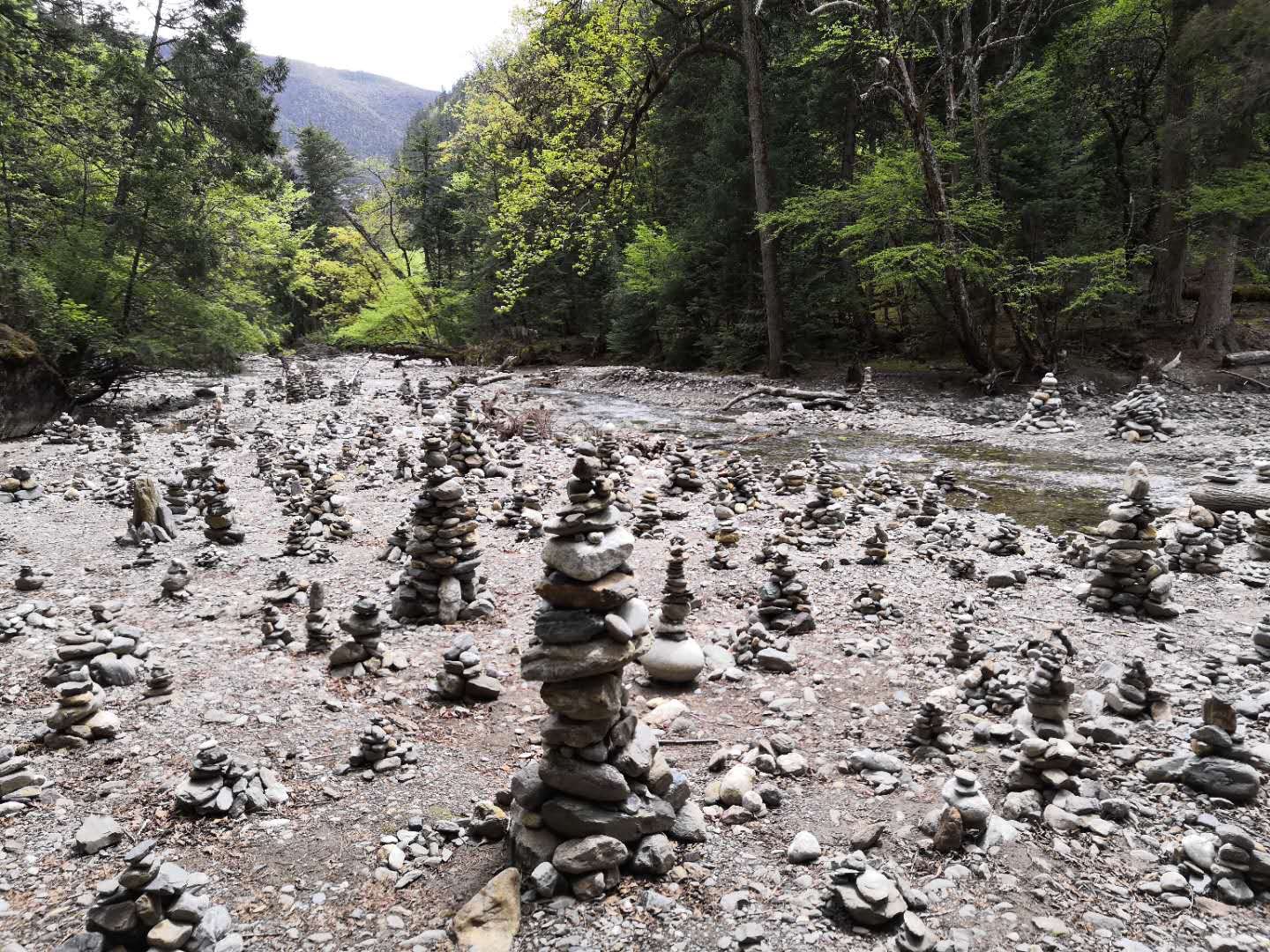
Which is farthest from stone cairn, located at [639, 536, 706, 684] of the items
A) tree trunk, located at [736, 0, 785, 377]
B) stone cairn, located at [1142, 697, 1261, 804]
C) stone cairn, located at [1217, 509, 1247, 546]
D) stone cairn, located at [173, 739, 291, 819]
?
tree trunk, located at [736, 0, 785, 377]

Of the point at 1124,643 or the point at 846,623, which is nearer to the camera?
the point at 1124,643

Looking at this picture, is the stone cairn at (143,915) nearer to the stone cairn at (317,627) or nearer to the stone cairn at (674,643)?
the stone cairn at (317,627)

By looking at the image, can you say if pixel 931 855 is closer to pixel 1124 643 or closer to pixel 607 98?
pixel 1124 643

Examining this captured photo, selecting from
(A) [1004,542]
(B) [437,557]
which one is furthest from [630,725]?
(A) [1004,542]

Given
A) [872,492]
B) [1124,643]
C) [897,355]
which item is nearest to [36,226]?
[872,492]

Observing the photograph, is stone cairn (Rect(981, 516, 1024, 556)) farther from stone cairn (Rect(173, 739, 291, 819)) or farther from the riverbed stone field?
stone cairn (Rect(173, 739, 291, 819))

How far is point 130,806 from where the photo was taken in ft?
13.1

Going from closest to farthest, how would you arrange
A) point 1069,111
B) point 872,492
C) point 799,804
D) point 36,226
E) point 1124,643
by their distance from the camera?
point 799,804 < point 1124,643 < point 872,492 < point 36,226 < point 1069,111

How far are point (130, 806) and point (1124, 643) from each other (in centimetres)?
734

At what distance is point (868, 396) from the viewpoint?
2067 centimetres

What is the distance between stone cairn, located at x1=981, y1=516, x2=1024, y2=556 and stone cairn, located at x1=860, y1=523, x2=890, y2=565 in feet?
3.98

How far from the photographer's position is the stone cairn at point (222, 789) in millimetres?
3873

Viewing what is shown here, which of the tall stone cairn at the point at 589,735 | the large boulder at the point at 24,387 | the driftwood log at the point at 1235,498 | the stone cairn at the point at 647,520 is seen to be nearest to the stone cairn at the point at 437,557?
the tall stone cairn at the point at 589,735

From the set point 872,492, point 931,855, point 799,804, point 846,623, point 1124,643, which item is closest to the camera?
point 931,855
